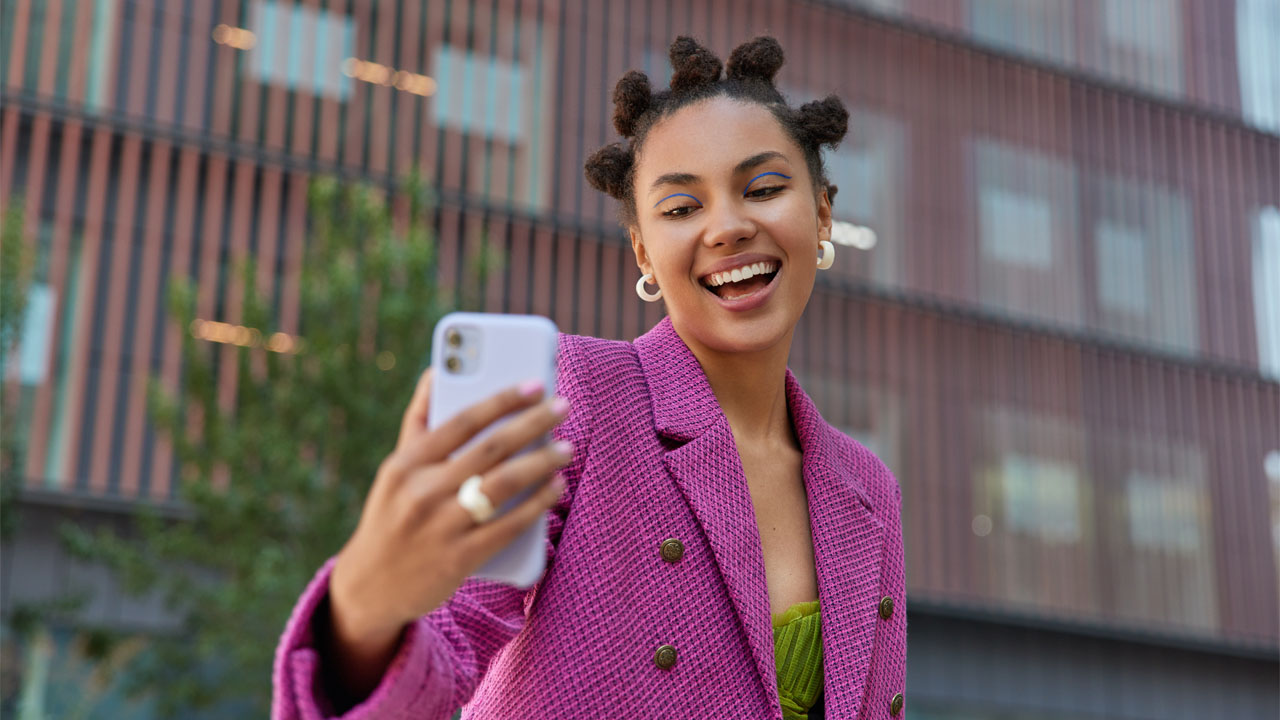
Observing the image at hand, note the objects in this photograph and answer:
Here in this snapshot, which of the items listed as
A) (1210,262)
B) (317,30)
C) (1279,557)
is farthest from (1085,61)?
(317,30)

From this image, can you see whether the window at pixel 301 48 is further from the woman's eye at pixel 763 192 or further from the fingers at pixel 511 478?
the fingers at pixel 511 478

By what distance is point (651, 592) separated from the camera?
2.03 metres

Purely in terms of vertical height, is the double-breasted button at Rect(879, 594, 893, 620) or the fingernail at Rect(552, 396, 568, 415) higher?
the fingernail at Rect(552, 396, 568, 415)

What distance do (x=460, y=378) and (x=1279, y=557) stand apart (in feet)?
73.1

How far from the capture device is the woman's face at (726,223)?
237 centimetres

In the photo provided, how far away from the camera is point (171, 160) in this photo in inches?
610

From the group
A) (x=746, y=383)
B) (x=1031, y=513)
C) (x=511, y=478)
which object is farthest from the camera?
(x=1031, y=513)

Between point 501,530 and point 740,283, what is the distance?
1097 millimetres

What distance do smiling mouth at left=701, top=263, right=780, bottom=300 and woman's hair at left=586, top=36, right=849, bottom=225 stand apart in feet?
0.80

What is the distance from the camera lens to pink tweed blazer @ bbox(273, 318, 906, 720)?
1.93 m

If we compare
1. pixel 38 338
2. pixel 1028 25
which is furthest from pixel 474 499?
pixel 1028 25

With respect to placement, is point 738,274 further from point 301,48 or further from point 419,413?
point 301,48

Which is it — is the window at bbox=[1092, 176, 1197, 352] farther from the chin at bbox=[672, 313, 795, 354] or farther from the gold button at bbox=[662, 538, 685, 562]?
the gold button at bbox=[662, 538, 685, 562]

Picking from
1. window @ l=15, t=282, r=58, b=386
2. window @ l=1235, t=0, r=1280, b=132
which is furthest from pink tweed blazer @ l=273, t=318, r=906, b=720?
window @ l=1235, t=0, r=1280, b=132
